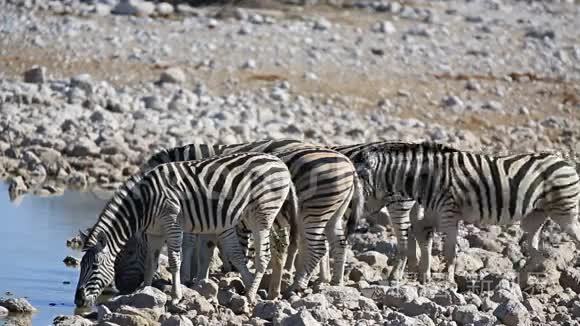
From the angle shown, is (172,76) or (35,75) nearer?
(35,75)

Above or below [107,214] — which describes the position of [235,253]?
below

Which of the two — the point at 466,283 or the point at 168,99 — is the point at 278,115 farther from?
the point at 466,283

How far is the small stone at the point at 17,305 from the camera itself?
1011cm

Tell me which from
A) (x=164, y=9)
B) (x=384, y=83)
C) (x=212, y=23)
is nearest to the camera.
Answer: (x=384, y=83)

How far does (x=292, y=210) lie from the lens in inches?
409

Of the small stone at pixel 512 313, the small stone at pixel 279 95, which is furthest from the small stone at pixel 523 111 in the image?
the small stone at pixel 512 313

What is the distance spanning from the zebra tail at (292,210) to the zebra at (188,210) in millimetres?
63

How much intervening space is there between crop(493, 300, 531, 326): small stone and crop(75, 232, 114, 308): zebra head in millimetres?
2686

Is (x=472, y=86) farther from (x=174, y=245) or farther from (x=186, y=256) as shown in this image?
(x=174, y=245)

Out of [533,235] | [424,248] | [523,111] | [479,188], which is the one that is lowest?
[424,248]

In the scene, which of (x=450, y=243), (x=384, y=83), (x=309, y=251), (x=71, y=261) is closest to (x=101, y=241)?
(x=309, y=251)

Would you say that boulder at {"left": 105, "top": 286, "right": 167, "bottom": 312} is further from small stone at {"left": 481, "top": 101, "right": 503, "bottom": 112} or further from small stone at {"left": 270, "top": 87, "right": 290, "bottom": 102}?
small stone at {"left": 481, "top": 101, "right": 503, "bottom": 112}

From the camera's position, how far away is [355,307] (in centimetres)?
951

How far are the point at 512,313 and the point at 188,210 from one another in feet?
7.79
